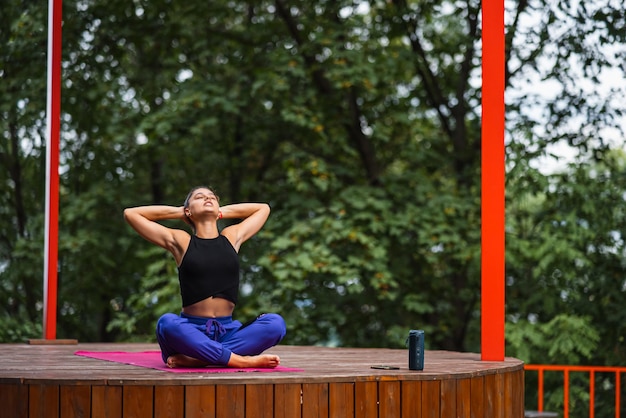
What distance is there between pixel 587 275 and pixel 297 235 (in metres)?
2.81

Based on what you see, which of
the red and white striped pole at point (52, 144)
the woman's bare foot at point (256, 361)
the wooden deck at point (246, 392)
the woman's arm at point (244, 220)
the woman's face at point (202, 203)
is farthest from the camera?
the red and white striped pole at point (52, 144)

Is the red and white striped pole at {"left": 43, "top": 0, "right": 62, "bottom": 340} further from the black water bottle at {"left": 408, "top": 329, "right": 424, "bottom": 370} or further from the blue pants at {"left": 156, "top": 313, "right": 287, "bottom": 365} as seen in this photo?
the black water bottle at {"left": 408, "top": 329, "right": 424, "bottom": 370}

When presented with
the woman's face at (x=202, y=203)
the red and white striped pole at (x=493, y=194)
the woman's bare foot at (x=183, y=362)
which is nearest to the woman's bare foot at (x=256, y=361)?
the woman's bare foot at (x=183, y=362)

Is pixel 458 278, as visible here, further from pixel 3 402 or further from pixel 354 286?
pixel 3 402

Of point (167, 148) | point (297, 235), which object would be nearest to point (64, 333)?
point (167, 148)

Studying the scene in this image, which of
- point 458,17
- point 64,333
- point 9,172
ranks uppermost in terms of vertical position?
point 458,17

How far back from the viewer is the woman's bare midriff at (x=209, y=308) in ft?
15.1

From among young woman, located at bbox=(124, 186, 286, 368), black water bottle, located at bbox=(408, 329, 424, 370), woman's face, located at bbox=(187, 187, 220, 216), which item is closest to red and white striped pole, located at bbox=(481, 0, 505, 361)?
black water bottle, located at bbox=(408, 329, 424, 370)

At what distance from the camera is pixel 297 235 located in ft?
28.9

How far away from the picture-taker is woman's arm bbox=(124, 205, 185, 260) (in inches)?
186

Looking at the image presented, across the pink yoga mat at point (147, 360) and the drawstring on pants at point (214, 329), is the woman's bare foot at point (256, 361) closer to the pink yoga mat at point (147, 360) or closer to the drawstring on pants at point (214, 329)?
the pink yoga mat at point (147, 360)

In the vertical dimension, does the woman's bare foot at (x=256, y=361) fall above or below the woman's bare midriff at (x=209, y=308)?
below

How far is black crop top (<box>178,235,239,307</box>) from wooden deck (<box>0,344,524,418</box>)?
458mm

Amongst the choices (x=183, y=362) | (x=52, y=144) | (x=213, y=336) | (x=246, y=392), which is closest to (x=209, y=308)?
(x=213, y=336)
